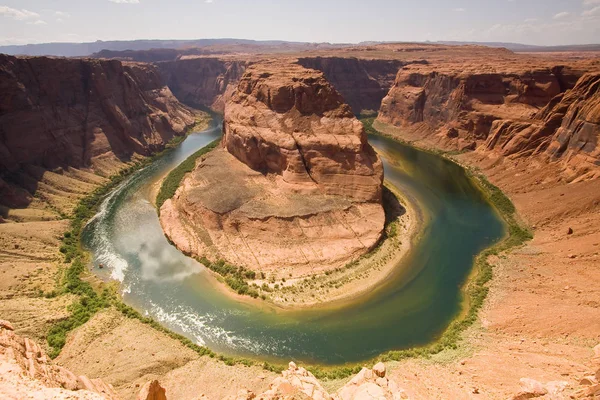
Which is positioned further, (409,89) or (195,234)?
(409,89)

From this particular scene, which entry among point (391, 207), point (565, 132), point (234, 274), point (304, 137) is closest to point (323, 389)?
point (234, 274)

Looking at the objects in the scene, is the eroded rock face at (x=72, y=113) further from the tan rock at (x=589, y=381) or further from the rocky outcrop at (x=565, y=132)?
the rocky outcrop at (x=565, y=132)

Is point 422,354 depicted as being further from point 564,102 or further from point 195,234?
point 564,102

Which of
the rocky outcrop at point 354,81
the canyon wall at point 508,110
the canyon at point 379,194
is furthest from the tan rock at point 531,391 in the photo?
the rocky outcrop at point 354,81

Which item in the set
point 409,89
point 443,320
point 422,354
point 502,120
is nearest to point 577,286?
point 443,320

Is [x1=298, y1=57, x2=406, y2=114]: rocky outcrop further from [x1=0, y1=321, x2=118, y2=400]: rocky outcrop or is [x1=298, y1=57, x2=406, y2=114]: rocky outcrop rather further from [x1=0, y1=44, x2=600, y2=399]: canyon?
[x1=0, y1=321, x2=118, y2=400]: rocky outcrop

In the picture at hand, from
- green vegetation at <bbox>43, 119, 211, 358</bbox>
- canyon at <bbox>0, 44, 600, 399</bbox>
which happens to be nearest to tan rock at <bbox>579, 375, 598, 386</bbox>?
canyon at <bbox>0, 44, 600, 399</bbox>

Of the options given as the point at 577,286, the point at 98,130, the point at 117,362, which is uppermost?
the point at 98,130
